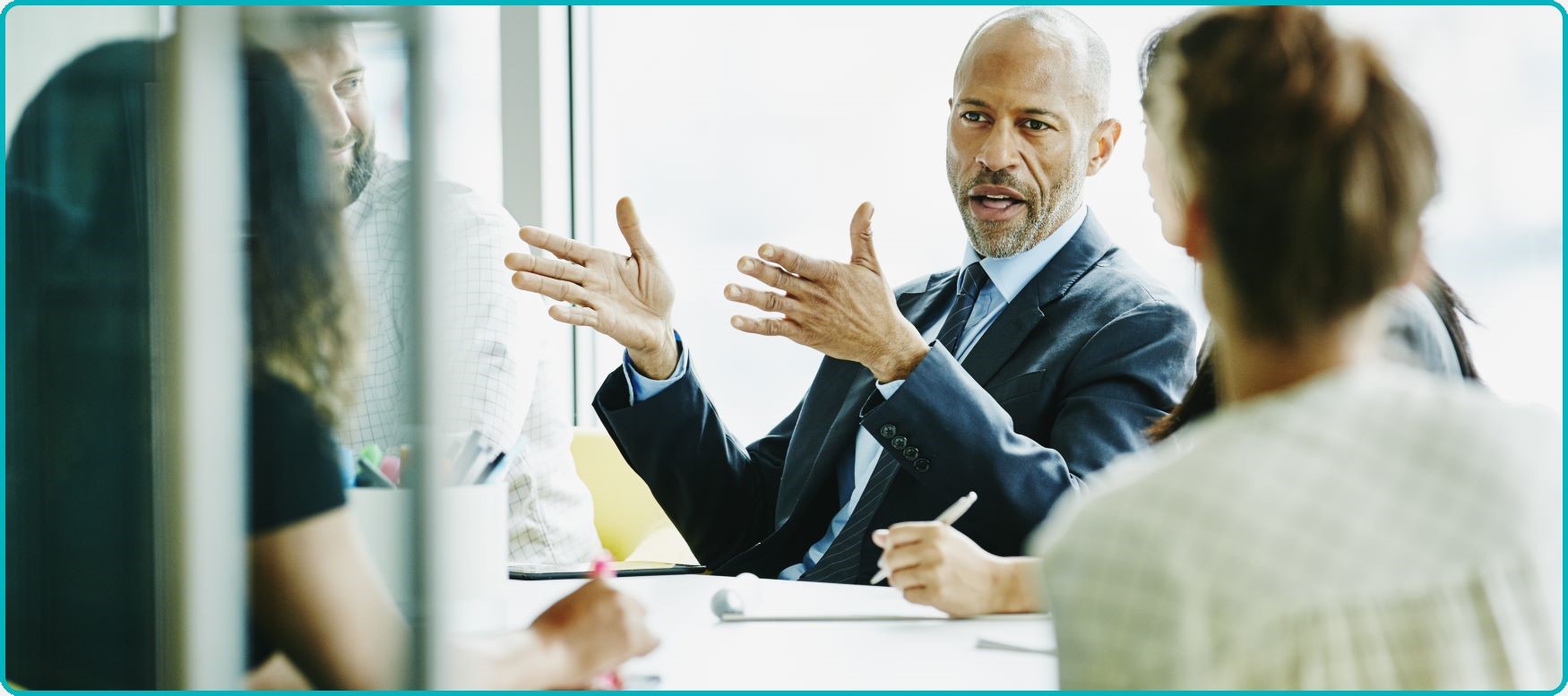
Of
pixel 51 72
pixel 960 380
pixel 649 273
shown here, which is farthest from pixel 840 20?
pixel 51 72

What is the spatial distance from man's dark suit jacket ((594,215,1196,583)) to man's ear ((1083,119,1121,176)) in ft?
0.63

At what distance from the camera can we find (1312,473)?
2.03ft

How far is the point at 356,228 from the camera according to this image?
0.67 m

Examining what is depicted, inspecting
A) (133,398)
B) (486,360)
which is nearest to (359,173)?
(133,398)

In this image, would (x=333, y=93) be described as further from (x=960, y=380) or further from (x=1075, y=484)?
(x=1075, y=484)

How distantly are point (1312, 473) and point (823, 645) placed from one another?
54 centimetres

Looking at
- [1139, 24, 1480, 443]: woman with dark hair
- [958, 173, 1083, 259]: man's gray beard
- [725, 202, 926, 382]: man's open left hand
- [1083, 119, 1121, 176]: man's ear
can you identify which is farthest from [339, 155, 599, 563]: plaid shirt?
[1083, 119, 1121, 176]: man's ear

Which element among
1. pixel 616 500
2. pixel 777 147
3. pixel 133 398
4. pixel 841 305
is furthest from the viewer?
pixel 777 147

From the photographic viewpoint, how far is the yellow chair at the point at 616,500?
8.50ft

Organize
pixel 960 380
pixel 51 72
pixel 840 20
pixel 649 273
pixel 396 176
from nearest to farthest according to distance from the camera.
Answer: pixel 396 176, pixel 51 72, pixel 960 380, pixel 649 273, pixel 840 20

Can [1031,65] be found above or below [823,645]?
above

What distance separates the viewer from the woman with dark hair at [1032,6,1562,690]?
1.98 ft

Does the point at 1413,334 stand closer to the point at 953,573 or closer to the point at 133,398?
the point at 953,573

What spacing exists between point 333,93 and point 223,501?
0.23 m
